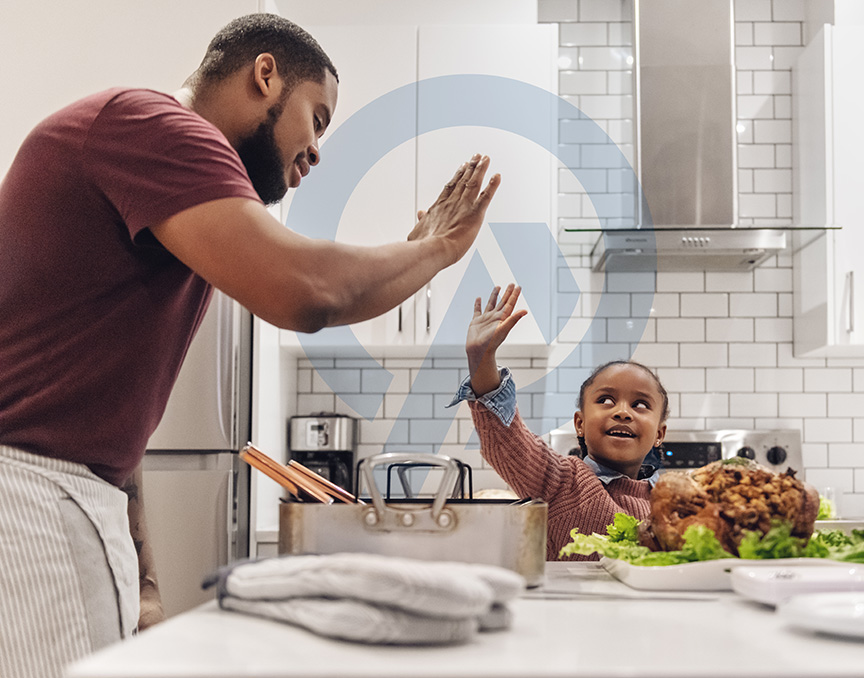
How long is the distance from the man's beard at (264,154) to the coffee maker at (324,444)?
62.1 inches

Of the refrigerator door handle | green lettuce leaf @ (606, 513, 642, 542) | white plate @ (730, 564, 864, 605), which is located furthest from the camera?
the refrigerator door handle

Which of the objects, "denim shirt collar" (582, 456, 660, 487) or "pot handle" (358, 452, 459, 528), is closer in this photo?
"pot handle" (358, 452, 459, 528)

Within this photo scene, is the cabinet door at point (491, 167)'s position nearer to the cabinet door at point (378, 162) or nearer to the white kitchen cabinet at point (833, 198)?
the cabinet door at point (378, 162)

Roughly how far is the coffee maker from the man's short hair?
5.60ft

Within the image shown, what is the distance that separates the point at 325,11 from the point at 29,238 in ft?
6.93

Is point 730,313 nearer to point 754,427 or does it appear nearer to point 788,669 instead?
point 754,427

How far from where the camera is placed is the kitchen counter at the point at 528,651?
52cm

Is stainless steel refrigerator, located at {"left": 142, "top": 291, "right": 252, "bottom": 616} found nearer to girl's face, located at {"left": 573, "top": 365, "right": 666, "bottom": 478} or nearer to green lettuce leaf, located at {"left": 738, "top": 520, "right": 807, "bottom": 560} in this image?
girl's face, located at {"left": 573, "top": 365, "right": 666, "bottom": 478}

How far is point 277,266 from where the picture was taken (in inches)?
38.5

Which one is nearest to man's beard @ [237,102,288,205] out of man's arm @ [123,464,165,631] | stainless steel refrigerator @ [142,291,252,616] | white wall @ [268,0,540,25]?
man's arm @ [123,464,165,631]

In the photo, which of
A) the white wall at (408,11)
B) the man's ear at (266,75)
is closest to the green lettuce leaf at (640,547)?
the man's ear at (266,75)

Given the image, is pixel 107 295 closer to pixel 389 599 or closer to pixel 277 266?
pixel 277 266

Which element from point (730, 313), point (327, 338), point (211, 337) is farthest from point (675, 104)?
point (211, 337)

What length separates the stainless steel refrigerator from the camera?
7.95 feet
